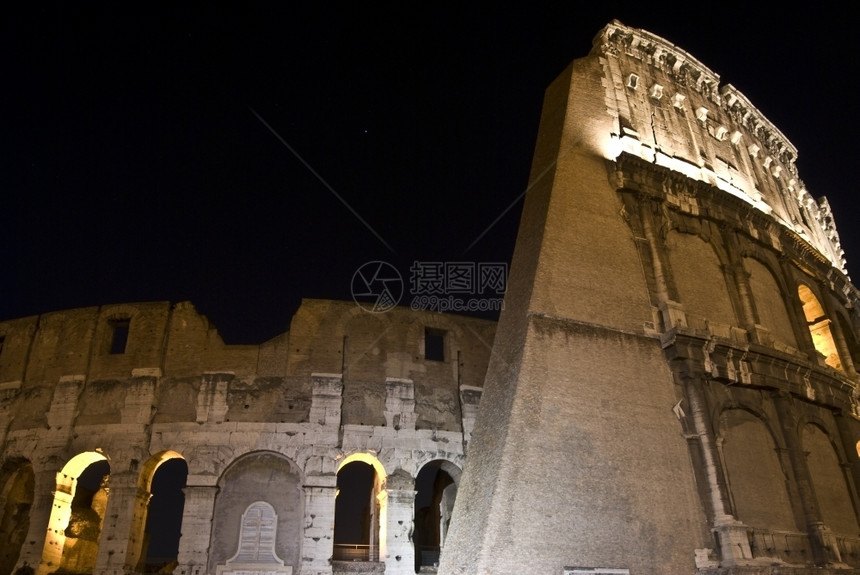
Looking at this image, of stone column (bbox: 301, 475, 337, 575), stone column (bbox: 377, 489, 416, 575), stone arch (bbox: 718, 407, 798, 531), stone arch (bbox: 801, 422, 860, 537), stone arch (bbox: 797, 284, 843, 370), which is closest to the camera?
stone arch (bbox: 718, 407, 798, 531)

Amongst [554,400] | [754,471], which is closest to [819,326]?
[754,471]

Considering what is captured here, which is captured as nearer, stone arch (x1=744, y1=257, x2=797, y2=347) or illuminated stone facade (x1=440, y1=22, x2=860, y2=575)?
illuminated stone facade (x1=440, y1=22, x2=860, y2=575)

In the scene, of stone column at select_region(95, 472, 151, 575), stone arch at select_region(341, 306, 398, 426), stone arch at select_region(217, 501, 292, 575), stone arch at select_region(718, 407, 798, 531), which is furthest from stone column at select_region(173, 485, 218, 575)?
stone arch at select_region(718, 407, 798, 531)

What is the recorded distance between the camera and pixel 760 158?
21.0 m

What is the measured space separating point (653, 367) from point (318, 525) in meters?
8.48

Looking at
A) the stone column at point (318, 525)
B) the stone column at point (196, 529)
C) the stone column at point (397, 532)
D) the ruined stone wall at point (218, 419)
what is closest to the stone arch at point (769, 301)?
the ruined stone wall at point (218, 419)

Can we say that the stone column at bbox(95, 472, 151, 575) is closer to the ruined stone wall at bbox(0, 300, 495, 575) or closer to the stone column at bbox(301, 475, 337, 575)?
the ruined stone wall at bbox(0, 300, 495, 575)

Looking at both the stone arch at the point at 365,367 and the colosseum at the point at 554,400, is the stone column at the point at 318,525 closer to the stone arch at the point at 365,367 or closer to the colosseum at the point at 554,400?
the colosseum at the point at 554,400

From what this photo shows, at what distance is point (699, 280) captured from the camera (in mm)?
15211

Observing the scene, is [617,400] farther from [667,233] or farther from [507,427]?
[667,233]

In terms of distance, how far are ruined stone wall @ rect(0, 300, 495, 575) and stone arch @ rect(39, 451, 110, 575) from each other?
53mm

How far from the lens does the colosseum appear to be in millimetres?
10969

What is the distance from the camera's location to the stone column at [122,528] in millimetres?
14664

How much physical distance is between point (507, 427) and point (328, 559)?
6787 mm
